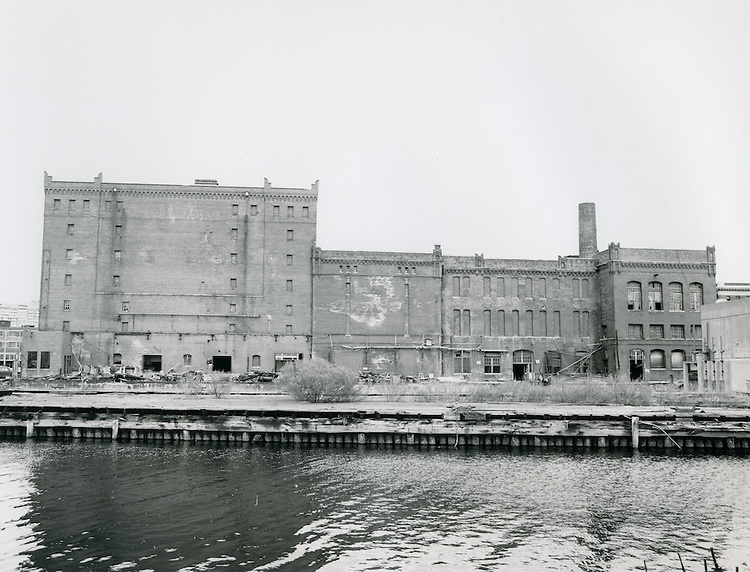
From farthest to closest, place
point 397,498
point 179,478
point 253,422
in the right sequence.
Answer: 1. point 253,422
2. point 179,478
3. point 397,498

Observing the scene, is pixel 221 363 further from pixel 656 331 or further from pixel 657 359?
pixel 656 331

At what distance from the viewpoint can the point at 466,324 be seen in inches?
2181

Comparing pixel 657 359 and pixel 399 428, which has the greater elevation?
pixel 657 359

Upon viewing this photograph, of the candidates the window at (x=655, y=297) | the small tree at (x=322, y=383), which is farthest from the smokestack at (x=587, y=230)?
the small tree at (x=322, y=383)

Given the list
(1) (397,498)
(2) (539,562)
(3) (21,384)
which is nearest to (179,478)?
(1) (397,498)

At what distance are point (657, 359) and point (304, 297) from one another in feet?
97.6

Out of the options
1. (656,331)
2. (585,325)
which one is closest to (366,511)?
(585,325)

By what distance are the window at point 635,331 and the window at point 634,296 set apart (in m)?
1.51

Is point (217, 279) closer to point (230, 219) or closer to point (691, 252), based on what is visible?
point (230, 219)

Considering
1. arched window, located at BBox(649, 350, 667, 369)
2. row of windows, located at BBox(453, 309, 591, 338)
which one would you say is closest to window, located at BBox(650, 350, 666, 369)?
arched window, located at BBox(649, 350, 667, 369)

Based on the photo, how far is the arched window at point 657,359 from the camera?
53688mm

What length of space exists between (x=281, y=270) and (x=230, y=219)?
238 inches

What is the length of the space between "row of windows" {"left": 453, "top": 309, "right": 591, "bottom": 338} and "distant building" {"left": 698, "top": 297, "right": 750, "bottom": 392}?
15.1 m

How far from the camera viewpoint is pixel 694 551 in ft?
39.8
